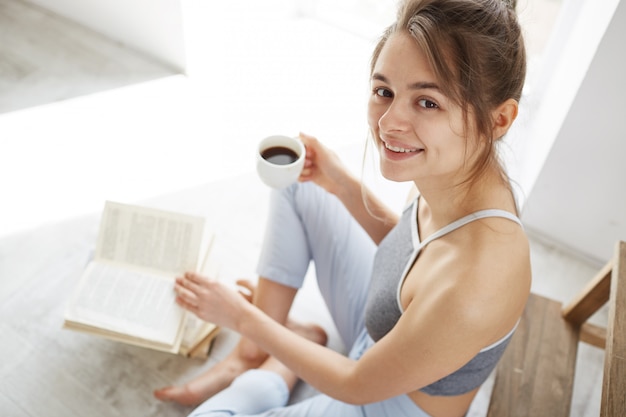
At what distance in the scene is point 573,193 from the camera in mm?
1562

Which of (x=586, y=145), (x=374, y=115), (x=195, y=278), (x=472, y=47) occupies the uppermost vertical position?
(x=472, y=47)

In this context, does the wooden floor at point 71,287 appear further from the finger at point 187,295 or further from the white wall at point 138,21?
the finger at point 187,295

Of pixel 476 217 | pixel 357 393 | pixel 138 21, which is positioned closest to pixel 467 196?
pixel 476 217

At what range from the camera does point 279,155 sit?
1167 millimetres

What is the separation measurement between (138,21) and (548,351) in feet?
6.10

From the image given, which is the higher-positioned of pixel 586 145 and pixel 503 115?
pixel 503 115

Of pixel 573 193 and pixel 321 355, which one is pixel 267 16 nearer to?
pixel 573 193

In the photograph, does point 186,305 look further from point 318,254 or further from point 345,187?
point 345,187

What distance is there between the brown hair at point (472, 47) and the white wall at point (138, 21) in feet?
4.63

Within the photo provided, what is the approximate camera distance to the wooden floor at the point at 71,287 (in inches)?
52.5

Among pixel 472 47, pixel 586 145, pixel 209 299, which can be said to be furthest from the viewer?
pixel 586 145

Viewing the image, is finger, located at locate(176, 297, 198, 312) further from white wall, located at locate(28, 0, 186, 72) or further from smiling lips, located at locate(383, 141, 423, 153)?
white wall, located at locate(28, 0, 186, 72)

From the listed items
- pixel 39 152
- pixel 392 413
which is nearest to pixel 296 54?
pixel 39 152

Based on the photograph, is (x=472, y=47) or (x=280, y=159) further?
(x=280, y=159)
